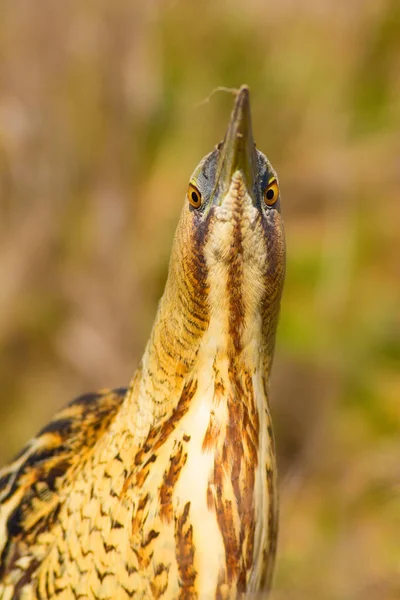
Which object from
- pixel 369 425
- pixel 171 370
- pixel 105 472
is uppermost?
pixel 369 425

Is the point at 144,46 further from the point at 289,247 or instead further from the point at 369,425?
the point at 369,425

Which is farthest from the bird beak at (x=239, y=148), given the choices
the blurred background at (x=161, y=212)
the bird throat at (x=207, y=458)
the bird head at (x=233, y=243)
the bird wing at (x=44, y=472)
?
the blurred background at (x=161, y=212)

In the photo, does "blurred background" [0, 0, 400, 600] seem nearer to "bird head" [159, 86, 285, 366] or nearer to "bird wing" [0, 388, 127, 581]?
"bird wing" [0, 388, 127, 581]

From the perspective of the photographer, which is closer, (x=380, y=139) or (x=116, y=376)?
(x=116, y=376)

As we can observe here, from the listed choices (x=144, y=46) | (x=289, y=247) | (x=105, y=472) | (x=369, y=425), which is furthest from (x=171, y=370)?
(x=144, y=46)

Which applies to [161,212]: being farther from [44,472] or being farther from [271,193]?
[271,193]

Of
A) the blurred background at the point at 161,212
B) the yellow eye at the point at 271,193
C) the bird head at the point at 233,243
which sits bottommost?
A: the bird head at the point at 233,243

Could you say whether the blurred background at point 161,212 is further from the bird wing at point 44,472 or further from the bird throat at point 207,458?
the bird throat at point 207,458

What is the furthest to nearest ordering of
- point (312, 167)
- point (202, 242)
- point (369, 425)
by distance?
point (312, 167) → point (369, 425) → point (202, 242)
